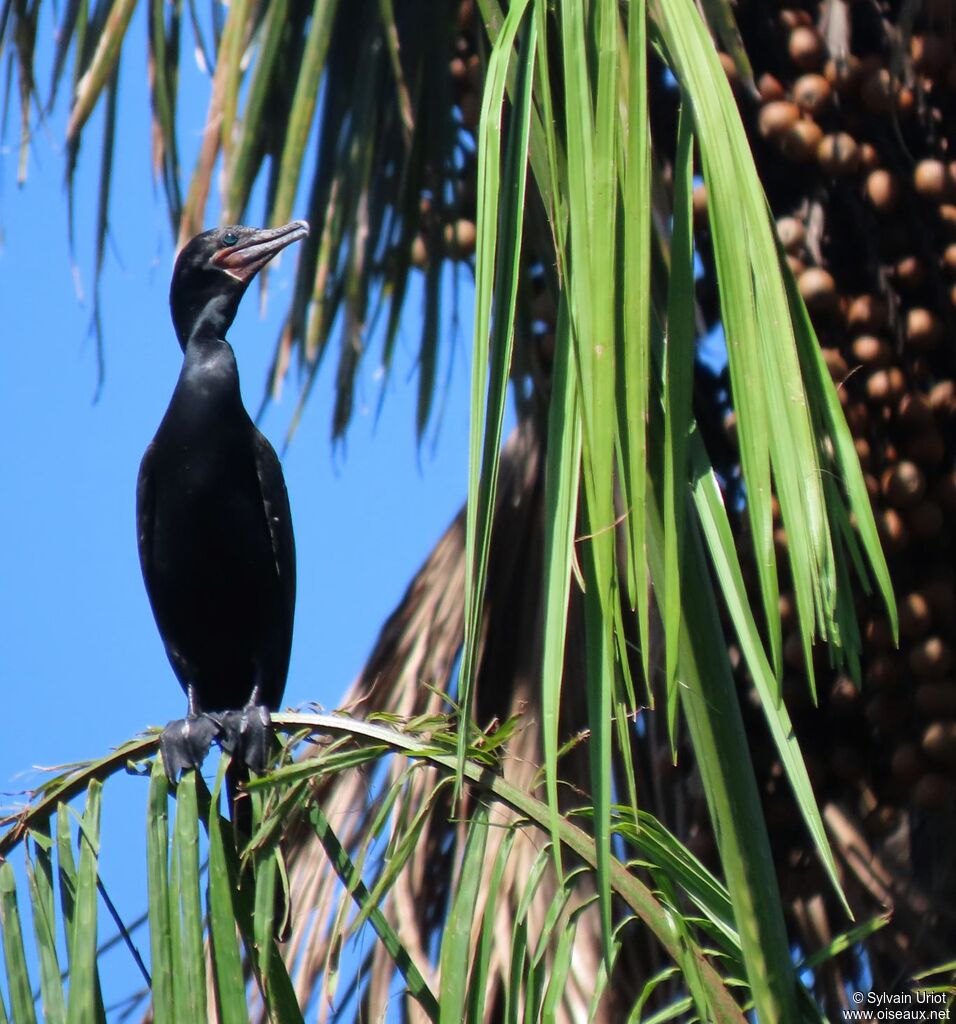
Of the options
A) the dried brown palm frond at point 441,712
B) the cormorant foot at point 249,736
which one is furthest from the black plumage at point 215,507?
the cormorant foot at point 249,736

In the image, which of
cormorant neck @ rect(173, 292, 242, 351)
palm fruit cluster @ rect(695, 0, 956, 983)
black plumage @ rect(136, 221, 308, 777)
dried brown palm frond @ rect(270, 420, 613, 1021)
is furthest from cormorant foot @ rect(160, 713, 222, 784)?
cormorant neck @ rect(173, 292, 242, 351)

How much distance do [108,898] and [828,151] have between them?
2103 mm

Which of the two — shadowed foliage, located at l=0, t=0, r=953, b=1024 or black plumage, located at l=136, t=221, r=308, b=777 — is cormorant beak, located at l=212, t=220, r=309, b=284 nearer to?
black plumage, located at l=136, t=221, r=308, b=777

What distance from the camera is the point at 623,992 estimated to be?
2928 millimetres

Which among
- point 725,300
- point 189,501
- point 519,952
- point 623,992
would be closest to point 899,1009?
point 623,992

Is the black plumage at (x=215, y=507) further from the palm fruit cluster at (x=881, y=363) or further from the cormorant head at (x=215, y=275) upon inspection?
the palm fruit cluster at (x=881, y=363)

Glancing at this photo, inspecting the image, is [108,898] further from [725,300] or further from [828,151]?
[828,151]

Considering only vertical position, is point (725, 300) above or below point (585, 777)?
above

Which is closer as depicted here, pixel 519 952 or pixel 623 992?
pixel 519 952

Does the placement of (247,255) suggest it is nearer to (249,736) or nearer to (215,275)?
(215,275)

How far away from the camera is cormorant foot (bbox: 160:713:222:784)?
2.08 metres

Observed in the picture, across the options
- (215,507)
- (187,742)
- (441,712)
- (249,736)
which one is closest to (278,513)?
(215,507)

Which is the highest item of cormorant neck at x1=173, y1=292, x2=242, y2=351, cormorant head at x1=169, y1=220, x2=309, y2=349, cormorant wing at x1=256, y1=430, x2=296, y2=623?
cormorant head at x1=169, y1=220, x2=309, y2=349

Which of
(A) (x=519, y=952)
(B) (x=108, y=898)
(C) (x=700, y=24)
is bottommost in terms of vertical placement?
(A) (x=519, y=952)
